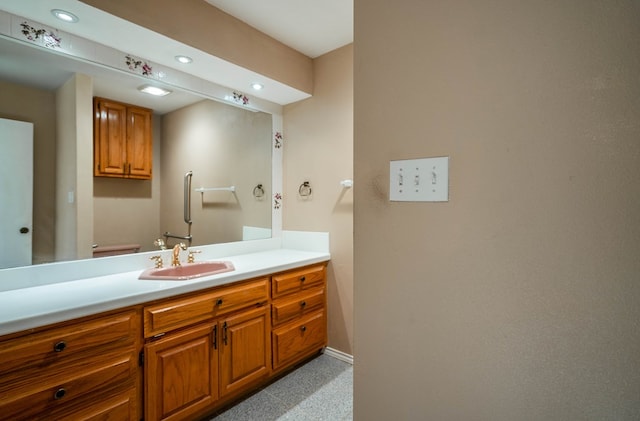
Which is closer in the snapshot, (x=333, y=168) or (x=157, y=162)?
(x=157, y=162)

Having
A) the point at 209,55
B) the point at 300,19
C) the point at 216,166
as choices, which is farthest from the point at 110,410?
the point at 300,19

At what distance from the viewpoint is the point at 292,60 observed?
2402mm

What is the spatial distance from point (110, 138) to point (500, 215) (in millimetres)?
2113

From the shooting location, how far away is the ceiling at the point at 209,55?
146 centimetres

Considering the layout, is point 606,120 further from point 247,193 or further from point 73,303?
point 247,193

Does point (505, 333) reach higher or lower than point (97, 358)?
higher

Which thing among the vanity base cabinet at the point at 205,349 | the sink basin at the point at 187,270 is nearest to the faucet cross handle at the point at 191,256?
the sink basin at the point at 187,270

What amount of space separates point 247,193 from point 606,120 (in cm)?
238

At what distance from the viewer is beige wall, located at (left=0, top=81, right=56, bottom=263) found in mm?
1544

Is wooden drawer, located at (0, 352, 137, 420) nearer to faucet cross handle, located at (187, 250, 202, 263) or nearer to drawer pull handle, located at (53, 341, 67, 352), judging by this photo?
drawer pull handle, located at (53, 341, 67, 352)

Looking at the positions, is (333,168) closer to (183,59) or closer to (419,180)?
(183,59)

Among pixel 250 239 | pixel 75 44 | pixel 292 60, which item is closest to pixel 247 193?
pixel 250 239

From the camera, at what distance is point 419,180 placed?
2.83ft

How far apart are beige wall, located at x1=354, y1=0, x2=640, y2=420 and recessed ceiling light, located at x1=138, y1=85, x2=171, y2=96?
1609 millimetres
